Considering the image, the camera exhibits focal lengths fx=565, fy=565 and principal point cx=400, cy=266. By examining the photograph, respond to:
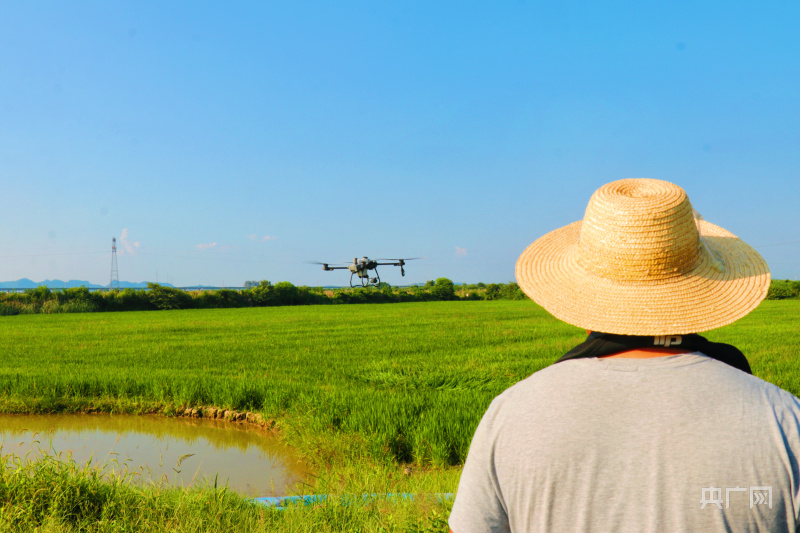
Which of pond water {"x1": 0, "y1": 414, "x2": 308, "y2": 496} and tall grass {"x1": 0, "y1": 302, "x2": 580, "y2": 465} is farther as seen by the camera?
tall grass {"x1": 0, "y1": 302, "x2": 580, "y2": 465}

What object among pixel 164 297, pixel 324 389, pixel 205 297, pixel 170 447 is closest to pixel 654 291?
pixel 170 447

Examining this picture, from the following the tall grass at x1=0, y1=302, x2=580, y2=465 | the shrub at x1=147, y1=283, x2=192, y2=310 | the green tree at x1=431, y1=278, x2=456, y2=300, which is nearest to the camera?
the tall grass at x1=0, y1=302, x2=580, y2=465

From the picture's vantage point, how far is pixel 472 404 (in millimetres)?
6750

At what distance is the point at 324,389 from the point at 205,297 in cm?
3812

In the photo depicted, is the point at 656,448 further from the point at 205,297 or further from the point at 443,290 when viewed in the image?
the point at 443,290

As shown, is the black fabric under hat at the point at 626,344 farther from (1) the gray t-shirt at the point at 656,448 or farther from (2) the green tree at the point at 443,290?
(2) the green tree at the point at 443,290

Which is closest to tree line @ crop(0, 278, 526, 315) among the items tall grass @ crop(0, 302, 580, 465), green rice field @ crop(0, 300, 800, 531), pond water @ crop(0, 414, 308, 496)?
tall grass @ crop(0, 302, 580, 465)

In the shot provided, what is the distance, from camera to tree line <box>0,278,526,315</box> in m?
36.9

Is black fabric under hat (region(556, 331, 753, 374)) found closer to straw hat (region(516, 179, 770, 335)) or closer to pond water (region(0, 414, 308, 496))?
straw hat (region(516, 179, 770, 335))

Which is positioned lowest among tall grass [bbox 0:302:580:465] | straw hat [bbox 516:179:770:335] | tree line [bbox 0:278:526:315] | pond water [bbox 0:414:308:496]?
pond water [bbox 0:414:308:496]

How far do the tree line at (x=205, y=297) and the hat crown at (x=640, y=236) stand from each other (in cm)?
4145

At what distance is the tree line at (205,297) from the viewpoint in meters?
36.9

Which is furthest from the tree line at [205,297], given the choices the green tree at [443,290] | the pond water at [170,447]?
the pond water at [170,447]

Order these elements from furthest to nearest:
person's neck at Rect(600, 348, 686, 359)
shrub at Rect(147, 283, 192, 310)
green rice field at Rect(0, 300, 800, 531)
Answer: shrub at Rect(147, 283, 192, 310) < green rice field at Rect(0, 300, 800, 531) < person's neck at Rect(600, 348, 686, 359)
